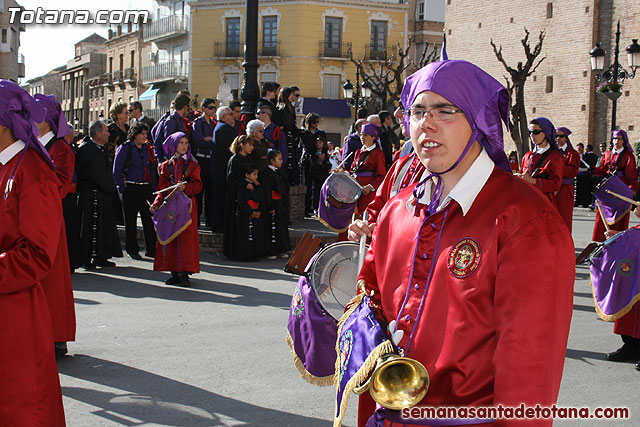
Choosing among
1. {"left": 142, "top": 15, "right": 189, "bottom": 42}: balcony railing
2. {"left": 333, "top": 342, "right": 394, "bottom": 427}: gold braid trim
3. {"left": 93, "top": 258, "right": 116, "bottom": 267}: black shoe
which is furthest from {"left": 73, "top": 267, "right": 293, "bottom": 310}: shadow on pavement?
{"left": 142, "top": 15, "right": 189, "bottom": 42}: balcony railing

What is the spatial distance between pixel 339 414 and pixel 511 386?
2.53 ft

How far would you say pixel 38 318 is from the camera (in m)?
3.75

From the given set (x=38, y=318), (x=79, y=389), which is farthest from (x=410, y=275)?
(x=79, y=389)

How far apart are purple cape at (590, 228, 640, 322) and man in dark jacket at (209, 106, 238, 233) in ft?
26.3

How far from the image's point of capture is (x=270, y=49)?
52.6 meters

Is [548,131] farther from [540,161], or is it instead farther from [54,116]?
[54,116]

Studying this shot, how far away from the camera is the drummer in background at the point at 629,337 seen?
282 inches

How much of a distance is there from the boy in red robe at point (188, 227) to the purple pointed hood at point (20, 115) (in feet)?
20.1

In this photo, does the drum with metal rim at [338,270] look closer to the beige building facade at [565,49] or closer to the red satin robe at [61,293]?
the red satin robe at [61,293]

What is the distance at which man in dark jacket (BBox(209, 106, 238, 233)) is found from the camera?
1400cm

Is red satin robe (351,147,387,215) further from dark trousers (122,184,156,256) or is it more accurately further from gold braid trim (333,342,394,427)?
gold braid trim (333,342,394,427)

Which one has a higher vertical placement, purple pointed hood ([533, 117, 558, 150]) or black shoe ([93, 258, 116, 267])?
purple pointed hood ([533, 117, 558, 150])

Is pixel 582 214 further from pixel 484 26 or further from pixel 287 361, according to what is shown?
pixel 484 26

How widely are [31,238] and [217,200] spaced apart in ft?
34.3
